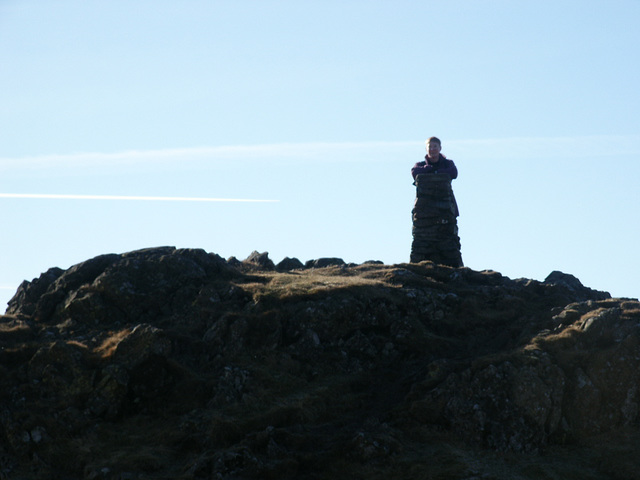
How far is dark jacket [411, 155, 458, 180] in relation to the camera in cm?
4916

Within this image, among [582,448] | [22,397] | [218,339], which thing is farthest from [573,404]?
[22,397]

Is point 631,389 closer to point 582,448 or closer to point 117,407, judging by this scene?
point 582,448

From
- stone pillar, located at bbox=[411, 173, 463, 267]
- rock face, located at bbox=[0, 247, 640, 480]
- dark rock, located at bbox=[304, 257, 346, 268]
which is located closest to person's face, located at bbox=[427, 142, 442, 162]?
stone pillar, located at bbox=[411, 173, 463, 267]

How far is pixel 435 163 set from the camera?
4944 cm

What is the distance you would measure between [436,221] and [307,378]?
1901cm

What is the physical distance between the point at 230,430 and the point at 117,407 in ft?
18.2

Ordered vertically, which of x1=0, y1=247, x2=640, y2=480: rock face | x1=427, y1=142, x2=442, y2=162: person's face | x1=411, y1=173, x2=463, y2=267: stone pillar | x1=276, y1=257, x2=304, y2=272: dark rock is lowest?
x1=0, y1=247, x2=640, y2=480: rock face

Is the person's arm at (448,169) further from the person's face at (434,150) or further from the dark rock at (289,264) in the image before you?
the dark rock at (289,264)

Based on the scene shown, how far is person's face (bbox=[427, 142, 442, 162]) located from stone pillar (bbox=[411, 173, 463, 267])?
3.95 ft

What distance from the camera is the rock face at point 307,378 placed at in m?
27.7

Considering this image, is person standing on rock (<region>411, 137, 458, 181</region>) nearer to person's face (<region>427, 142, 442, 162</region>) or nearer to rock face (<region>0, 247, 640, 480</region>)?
person's face (<region>427, 142, 442, 162</region>)

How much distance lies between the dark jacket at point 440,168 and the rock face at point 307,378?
9.54 meters

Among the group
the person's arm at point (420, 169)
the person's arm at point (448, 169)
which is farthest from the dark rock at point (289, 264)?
the person's arm at point (448, 169)

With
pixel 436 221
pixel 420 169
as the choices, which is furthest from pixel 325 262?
pixel 420 169
